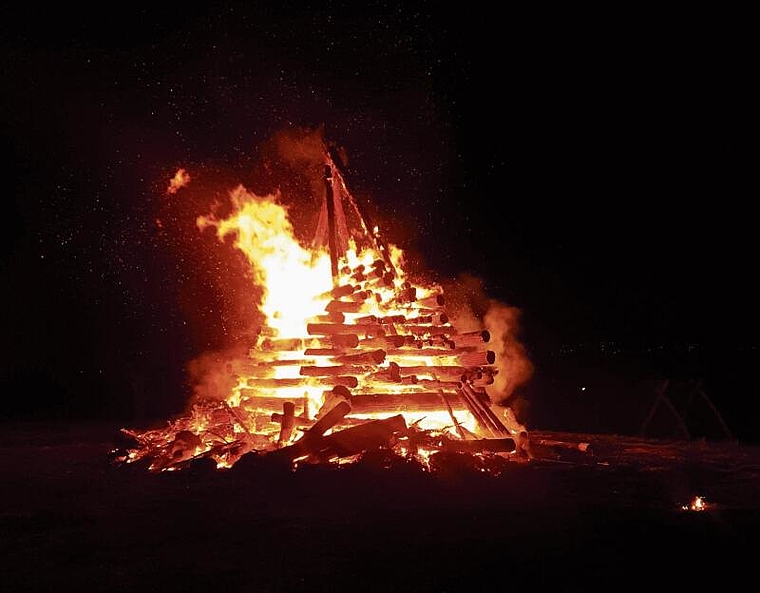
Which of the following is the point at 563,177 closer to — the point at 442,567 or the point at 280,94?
the point at 280,94

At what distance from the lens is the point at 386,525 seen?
5121mm

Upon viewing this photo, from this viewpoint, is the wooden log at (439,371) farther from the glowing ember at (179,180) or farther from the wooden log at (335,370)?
the glowing ember at (179,180)

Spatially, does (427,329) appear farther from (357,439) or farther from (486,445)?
(357,439)

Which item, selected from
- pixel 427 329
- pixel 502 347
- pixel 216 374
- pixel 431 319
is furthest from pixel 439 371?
pixel 216 374

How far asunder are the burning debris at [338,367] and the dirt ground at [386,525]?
0.61 meters

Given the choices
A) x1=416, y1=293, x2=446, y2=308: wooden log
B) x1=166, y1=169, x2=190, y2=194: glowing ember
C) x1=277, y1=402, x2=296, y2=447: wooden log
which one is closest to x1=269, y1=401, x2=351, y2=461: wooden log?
x1=277, y1=402, x2=296, y2=447: wooden log

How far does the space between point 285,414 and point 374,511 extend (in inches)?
116

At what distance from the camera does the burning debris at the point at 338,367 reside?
Result: 25.6 feet

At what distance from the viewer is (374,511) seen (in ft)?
18.3

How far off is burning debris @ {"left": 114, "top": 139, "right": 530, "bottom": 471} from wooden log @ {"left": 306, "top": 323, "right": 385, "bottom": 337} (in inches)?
0.6

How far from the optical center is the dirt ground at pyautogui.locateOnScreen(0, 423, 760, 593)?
3.97 m

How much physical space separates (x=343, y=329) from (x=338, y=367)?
0.62m

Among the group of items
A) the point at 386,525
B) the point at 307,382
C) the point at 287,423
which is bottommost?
the point at 386,525

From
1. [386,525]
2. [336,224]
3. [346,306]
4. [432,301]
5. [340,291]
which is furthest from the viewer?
[336,224]
